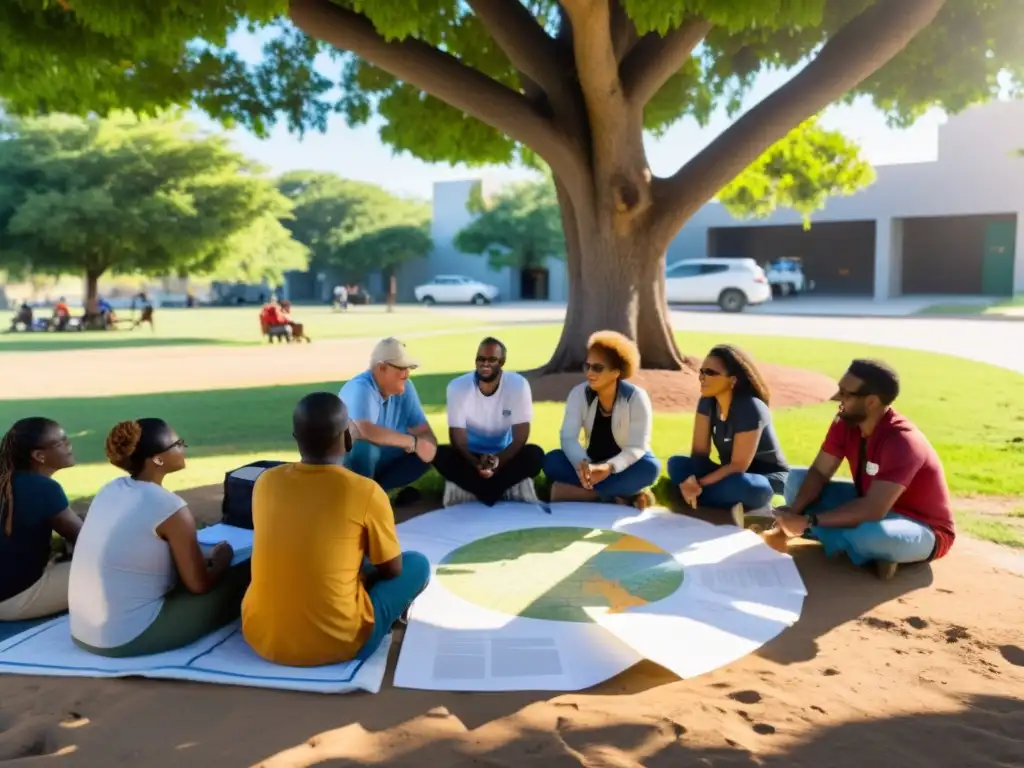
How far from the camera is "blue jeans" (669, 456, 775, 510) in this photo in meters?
5.27

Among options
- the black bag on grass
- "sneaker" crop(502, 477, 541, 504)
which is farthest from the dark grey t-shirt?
the black bag on grass

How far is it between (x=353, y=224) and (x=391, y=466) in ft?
176

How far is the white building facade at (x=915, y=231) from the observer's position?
35.0 metres

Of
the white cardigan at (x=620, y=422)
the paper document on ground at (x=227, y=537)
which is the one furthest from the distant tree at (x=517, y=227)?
the paper document on ground at (x=227, y=537)

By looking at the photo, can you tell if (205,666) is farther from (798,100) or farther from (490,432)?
(798,100)

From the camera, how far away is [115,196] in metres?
28.3

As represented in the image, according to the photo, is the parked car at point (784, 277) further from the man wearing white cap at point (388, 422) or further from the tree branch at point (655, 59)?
the man wearing white cap at point (388, 422)

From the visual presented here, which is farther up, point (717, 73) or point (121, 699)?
point (717, 73)

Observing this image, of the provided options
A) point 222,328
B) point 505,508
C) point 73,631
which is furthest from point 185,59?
point 222,328

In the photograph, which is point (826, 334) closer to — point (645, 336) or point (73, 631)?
point (645, 336)

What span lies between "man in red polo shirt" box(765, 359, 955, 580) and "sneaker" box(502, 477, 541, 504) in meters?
1.84

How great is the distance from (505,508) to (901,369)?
984cm

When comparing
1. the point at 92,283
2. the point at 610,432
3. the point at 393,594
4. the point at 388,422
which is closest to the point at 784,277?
the point at 92,283

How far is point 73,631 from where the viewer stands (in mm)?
3607
